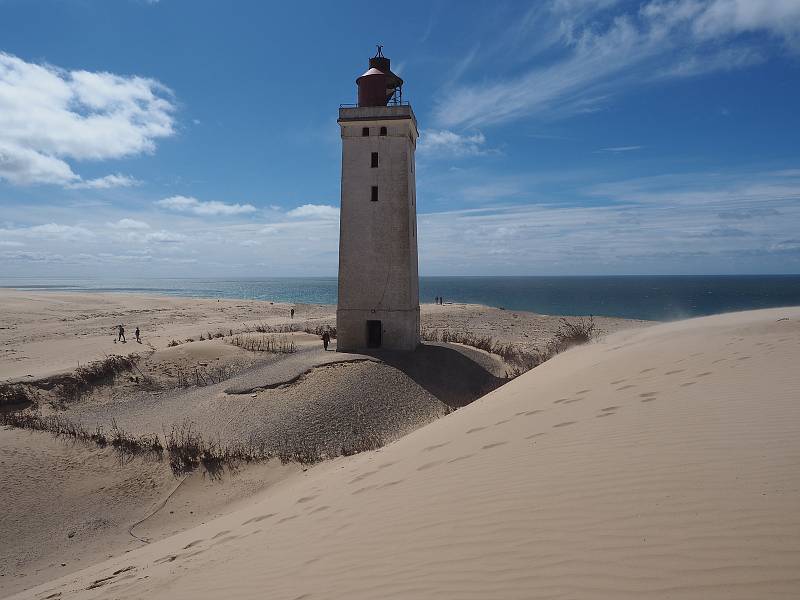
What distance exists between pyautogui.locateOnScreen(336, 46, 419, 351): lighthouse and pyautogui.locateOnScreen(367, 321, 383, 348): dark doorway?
0.45 ft

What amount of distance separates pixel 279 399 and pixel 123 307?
51874 millimetres

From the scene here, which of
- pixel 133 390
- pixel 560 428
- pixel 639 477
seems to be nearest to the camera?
pixel 639 477

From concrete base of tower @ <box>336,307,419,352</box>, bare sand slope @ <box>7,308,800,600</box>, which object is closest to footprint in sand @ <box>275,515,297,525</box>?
bare sand slope @ <box>7,308,800,600</box>

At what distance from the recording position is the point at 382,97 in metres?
20.4

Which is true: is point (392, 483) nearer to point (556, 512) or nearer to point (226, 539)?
point (226, 539)

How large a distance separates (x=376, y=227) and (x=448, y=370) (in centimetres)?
650

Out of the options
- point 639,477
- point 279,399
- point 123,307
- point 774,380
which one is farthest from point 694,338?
point 123,307

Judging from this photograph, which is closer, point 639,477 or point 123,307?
Answer: point 639,477

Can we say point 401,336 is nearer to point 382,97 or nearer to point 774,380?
point 382,97

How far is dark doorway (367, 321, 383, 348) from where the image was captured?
20.2 m

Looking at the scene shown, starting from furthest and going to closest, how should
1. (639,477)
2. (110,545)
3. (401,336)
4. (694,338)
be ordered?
(401,336) → (694,338) → (110,545) → (639,477)

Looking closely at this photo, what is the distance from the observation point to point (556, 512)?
3.72 m

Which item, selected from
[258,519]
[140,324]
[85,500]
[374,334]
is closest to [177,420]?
[85,500]

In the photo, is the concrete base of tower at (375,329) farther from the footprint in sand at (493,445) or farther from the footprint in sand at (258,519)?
the footprint in sand at (493,445)
